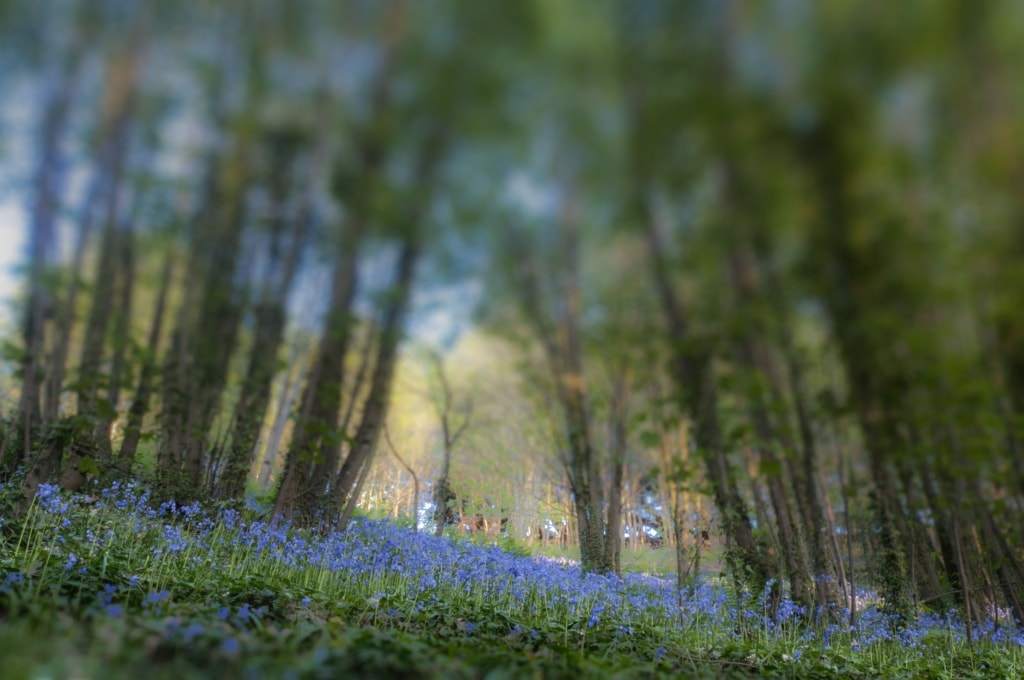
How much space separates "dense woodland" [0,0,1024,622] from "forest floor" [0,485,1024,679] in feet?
0.71

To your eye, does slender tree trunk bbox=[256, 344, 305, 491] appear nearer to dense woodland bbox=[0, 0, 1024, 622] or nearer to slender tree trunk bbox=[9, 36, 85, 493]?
dense woodland bbox=[0, 0, 1024, 622]

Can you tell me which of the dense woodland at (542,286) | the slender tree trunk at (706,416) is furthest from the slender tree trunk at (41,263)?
the slender tree trunk at (706,416)

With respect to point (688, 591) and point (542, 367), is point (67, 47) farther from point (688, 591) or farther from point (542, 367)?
point (688, 591)

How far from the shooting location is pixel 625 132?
4121mm

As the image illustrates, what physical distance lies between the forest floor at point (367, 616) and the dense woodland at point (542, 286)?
8.5 inches

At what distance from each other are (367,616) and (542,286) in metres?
2.19

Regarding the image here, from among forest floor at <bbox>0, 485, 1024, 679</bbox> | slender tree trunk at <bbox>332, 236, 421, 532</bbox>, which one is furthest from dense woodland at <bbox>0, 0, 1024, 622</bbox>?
forest floor at <bbox>0, 485, 1024, 679</bbox>

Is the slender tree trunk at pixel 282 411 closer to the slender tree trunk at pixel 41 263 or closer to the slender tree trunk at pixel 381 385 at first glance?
the slender tree trunk at pixel 381 385

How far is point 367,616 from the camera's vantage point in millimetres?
2881

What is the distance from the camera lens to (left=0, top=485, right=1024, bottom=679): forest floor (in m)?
1.77

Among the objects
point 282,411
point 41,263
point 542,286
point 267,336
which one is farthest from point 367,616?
point 41,263

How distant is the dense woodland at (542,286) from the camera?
154 inches

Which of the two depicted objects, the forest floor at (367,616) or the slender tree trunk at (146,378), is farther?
the slender tree trunk at (146,378)

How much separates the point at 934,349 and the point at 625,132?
7.81ft
